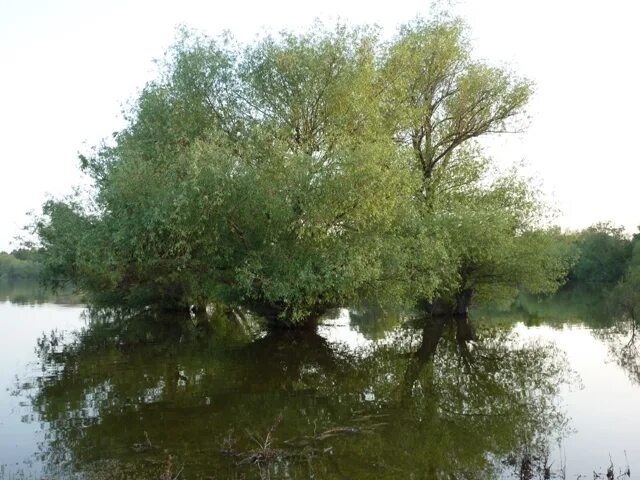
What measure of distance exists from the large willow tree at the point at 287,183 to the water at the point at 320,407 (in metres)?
3.49

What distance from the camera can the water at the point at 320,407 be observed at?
11102 millimetres

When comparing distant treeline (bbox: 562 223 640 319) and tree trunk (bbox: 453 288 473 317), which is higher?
distant treeline (bbox: 562 223 640 319)

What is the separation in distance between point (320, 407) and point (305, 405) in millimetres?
494

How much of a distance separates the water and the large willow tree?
11.4ft

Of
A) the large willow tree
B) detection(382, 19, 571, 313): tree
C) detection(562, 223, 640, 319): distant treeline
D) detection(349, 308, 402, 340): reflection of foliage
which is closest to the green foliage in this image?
detection(562, 223, 640, 319): distant treeline

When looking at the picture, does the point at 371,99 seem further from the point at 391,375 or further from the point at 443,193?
the point at 391,375

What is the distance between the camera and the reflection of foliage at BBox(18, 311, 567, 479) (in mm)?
11391

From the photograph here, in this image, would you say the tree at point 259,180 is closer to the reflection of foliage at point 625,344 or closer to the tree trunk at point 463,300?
the reflection of foliage at point 625,344

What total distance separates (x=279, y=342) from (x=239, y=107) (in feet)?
38.8

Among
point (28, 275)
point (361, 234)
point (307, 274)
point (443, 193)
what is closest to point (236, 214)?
point (307, 274)

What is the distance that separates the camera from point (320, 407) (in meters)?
15.9

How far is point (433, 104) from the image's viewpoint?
35.6 metres

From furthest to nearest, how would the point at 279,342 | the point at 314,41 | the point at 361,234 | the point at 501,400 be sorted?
the point at 279,342 → the point at 314,41 → the point at 361,234 → the point at 501,400

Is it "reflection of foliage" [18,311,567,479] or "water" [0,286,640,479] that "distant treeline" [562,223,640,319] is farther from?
"reflection of foliage" [18,311,567,479]
